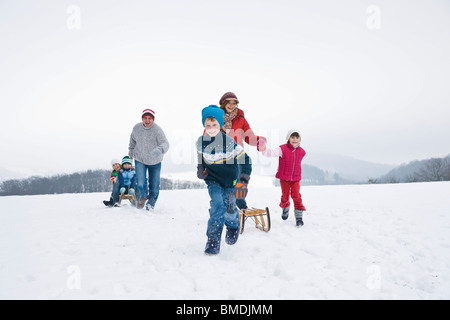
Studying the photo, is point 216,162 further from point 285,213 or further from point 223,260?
point 285,213

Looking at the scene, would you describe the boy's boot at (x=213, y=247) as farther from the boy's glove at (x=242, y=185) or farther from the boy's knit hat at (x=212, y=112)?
the boy's knit hat at (x=212, y=112)

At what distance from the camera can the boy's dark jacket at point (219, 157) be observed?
3295mm

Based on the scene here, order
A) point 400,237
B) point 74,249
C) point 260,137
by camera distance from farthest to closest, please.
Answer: point 260,137, point 400,237, point 74,249

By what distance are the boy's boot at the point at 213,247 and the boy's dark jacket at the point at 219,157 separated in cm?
77

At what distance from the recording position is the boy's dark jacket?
3.29 m

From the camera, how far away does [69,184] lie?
77562mm

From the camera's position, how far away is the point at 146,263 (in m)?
2.81

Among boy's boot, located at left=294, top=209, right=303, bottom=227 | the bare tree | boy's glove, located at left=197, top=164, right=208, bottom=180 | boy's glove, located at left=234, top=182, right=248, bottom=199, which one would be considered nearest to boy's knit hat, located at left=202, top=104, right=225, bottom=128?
boy's glove, located at left=197, top=164, right=208, bottom=180

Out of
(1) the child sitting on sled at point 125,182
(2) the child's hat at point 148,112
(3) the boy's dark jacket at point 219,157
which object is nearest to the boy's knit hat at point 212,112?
(3) the boy's dark jacket at point 219,157

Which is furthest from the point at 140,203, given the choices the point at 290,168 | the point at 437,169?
the point at 437,169

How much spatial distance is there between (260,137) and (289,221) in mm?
2153

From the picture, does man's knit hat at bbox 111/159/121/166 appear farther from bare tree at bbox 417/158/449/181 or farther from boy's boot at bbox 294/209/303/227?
bare tree at bbox 417/158/449/181
